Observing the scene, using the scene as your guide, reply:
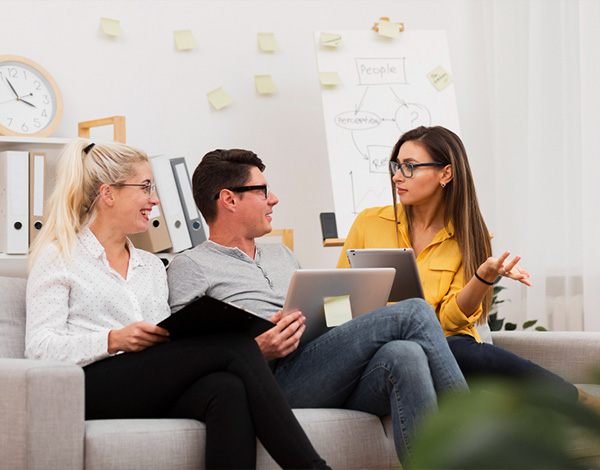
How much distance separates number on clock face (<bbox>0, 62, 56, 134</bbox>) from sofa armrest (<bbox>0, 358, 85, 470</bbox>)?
1398 mm

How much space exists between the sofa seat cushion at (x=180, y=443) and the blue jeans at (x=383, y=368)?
7cm

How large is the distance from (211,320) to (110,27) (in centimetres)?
178

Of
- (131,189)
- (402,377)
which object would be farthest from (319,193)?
(402,377)

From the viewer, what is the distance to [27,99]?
2527 millimetres

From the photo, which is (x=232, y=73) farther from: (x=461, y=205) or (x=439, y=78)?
(x=461, y=205)

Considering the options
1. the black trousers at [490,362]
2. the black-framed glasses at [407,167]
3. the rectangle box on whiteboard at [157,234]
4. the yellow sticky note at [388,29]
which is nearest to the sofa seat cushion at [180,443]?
the black trousers at [490,362]

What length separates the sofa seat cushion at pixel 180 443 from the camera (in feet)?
4.47

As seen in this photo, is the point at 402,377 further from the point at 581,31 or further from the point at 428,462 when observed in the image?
the point at 581,31

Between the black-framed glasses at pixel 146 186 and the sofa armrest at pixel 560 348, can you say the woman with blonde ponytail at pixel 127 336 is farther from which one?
the sofa armrest at pixel 560 348

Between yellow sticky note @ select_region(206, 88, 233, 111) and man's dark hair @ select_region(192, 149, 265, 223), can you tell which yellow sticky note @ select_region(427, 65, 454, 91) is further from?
man's dark hair @ select_region(192, 149, 265, 223)

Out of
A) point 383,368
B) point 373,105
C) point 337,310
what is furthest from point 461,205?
point 373,105

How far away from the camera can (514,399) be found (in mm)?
253

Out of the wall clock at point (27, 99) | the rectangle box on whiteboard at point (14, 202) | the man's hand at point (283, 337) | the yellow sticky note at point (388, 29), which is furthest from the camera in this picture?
the yellow sticky note at point (388, 29)

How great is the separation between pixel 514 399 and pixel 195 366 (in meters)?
1.26
